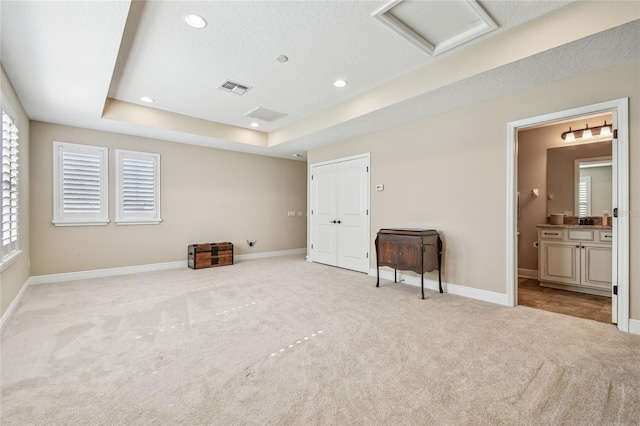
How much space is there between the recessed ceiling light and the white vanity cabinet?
5033mm

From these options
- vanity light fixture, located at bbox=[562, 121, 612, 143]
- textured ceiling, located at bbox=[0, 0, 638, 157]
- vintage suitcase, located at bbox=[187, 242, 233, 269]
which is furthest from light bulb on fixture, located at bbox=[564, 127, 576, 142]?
vintage suitcase, located at bbox=[187, 242, 233, 269]

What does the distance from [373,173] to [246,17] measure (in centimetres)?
309

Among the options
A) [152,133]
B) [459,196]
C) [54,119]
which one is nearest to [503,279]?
[459,196]

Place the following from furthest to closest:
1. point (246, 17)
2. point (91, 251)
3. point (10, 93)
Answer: point (91, 251) < point (10, 93) < point (246, 17)

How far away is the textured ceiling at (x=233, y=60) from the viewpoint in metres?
2.31

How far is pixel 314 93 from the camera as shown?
13.3ft

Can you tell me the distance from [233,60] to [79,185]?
3.59 metres

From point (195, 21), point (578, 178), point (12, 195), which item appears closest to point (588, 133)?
point (578, 178)

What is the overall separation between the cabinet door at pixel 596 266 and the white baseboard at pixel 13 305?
6.66 m

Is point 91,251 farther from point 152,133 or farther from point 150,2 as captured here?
point 150,2

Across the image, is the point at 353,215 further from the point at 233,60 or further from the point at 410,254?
the point at 233,60

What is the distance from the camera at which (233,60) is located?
3145mm

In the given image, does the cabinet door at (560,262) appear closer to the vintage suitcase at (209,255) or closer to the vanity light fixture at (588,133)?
the vanity light fixture at (588,133)

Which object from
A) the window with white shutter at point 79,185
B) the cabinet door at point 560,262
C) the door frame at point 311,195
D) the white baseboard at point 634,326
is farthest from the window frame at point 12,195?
the cabinet door at point 560,262
